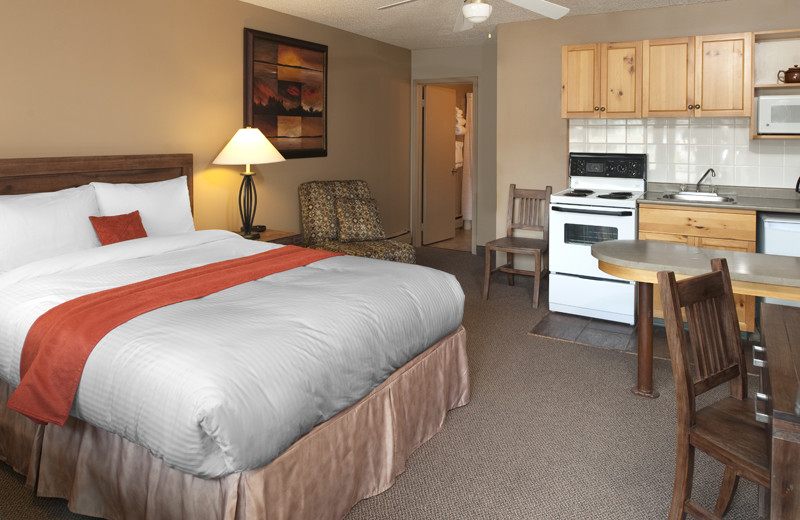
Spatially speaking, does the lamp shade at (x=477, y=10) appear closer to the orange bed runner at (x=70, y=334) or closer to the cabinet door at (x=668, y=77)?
the orange bed runner at (x=70, y=334)

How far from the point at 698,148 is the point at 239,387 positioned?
447cm

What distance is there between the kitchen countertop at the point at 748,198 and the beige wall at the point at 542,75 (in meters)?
0.96

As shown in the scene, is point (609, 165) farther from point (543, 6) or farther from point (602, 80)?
point (543, 6)

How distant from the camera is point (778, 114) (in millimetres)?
4406

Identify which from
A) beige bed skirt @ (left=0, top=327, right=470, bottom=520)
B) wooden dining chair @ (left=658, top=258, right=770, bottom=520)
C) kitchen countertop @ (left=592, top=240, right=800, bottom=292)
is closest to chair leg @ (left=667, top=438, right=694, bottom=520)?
wooden dining chair @ (left=658, top=258, right=770, bottom=520)

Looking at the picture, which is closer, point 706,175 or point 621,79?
point 621,79

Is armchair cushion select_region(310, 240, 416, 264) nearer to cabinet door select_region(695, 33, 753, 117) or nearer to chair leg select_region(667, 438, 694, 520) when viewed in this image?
cabinet door select_region(695, 33, 753, 117)

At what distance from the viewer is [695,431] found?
1880mm

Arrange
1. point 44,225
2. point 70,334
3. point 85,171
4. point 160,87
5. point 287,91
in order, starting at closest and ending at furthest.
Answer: point 70,334, point 44,225, point 85,171, point 160,87, point 287,91

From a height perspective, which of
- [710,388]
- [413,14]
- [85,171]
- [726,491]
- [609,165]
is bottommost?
[726,491]

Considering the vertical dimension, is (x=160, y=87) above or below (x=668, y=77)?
below

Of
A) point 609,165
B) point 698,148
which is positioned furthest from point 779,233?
point 609,165

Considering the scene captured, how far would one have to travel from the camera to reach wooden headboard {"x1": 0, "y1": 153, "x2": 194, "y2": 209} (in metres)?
3.39

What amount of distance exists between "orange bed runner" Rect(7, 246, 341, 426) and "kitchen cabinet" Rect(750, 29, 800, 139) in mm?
4011
